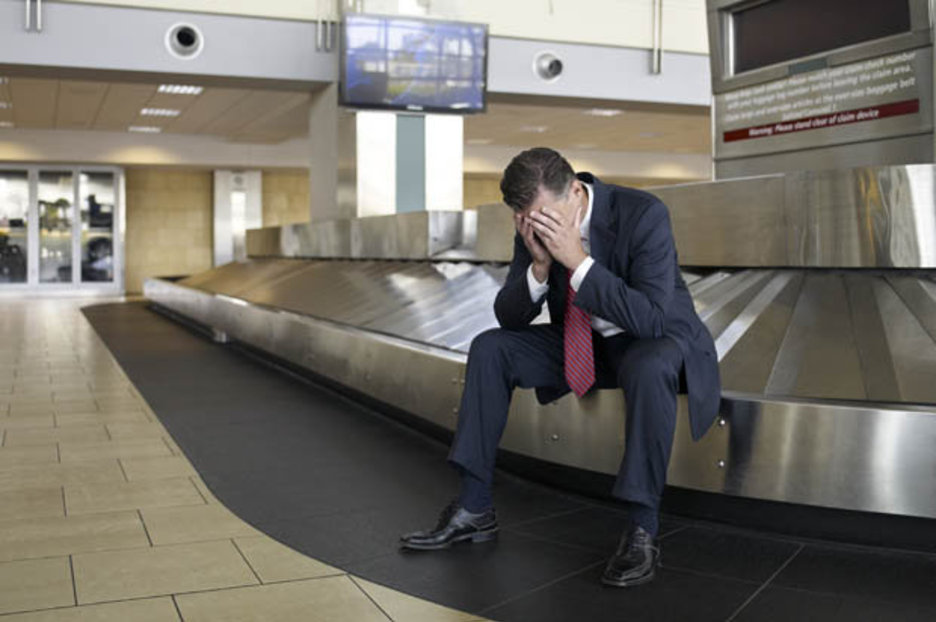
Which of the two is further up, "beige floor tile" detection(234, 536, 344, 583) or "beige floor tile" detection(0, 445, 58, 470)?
"beige floor tile" detection(0, 445, 58, 470)

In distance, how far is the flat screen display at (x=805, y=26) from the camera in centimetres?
459

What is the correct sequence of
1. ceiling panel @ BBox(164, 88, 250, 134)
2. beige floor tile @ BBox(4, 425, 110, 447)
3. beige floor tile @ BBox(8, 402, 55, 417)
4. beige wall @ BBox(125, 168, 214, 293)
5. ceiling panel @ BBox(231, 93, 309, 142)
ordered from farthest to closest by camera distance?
beige wall @ BBox(125, 168, 214, 293) < ceiling panel @ BBox(231, 93, 309, 142) < ceiling panel @ BBox(164, 88, 250, 134) < beige floor tile @ BBox(8, 402, 55, 417) < beige floor tile @ BBox(4, 425, 110, 447)

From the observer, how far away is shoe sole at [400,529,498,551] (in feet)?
9.62

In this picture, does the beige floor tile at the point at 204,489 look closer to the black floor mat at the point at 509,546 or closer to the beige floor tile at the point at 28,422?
the black floor mat at the point at 509,546

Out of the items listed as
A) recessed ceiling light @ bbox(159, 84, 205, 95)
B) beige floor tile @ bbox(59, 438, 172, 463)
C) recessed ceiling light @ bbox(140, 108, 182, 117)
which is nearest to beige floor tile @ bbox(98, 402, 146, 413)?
beige floor tile @ bbox(59, 438, 172, 463)

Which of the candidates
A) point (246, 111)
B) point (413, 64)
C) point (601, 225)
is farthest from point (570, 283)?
point (246, 111)

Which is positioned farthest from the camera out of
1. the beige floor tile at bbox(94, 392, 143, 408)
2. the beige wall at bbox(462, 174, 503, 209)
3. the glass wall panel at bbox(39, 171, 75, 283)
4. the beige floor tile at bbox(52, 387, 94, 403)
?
the beige wall at bbox(462, 174, 503, 209)

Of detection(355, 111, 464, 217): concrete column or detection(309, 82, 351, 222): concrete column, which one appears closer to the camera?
detection(355, 111, 464, 217): concrete column

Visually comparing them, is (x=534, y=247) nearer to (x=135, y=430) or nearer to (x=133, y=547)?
(x=133, y=547)

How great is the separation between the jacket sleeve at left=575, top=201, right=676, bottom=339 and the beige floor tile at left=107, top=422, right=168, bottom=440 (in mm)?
2805

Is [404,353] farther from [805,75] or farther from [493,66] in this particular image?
[493,66]

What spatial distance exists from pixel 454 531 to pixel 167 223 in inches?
851

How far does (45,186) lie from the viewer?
21.2 meters

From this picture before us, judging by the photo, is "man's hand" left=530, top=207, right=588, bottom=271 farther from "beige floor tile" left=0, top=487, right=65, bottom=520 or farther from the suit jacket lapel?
"beige floor tile" left=0, top=487, right=65, bottom=520
